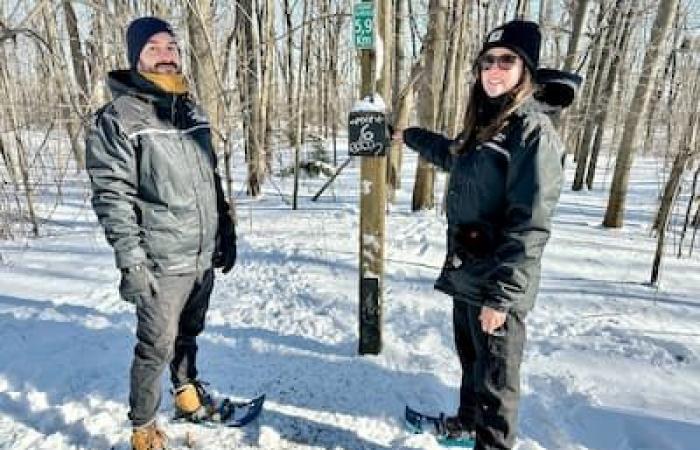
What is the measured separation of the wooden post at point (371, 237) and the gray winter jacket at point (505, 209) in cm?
79

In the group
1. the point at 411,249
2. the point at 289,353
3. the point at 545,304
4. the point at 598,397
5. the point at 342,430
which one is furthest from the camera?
the point at 411,249

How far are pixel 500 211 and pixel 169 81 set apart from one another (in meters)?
1.53

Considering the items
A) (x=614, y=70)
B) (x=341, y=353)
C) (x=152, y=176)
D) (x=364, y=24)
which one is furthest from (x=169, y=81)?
(x=614, y=70)

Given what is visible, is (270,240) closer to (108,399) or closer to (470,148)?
(108,399)

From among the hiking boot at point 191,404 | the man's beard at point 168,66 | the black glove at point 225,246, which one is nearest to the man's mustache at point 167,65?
the man's beard at point 168,66

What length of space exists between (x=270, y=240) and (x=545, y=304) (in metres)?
3.40

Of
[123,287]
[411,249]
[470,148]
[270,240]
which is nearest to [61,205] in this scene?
[270,240]

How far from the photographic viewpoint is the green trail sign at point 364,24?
2.74 m

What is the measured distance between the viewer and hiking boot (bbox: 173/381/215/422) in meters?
2.62

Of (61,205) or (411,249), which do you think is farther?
(61,205)

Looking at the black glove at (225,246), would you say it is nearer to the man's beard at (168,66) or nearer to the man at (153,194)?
the man at (153,194)

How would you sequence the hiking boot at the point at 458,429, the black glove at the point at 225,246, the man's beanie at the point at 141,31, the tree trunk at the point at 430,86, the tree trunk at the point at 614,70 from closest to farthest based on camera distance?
the man's beanie at the point at 141,31, the hiking boot at the point at 458,429, the black glove at the point at 225,246, the tree trunk at the point at 430,86, the tree trunk at the point at 614,70

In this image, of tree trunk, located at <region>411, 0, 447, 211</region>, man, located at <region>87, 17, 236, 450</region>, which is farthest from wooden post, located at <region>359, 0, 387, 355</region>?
tree trunk, located at <region>411, 0, 447, 211</region>

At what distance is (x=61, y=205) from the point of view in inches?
382
